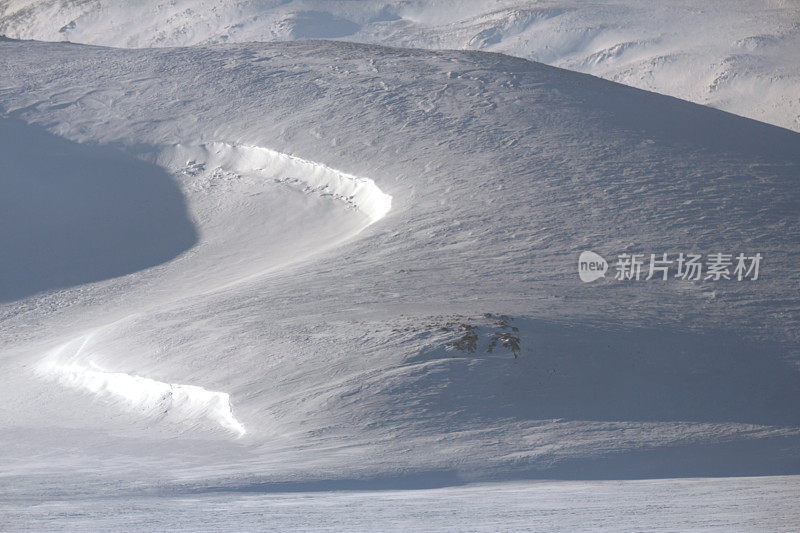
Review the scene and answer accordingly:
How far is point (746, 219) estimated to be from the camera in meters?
14.2

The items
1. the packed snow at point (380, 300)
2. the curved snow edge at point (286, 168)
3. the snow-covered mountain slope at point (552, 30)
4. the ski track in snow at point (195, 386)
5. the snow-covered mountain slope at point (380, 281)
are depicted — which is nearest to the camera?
the packed snow at point (380, 300)

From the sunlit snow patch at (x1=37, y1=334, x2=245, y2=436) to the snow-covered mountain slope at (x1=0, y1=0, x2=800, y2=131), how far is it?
37.8 meters

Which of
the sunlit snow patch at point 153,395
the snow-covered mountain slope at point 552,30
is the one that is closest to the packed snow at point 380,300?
the sunlit snow patch at point 153,395

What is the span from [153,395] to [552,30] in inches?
1872

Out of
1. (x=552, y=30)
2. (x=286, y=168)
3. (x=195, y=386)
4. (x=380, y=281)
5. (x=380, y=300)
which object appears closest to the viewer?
(x=195, y=386)

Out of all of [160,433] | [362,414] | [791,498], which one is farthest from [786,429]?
[160,433]

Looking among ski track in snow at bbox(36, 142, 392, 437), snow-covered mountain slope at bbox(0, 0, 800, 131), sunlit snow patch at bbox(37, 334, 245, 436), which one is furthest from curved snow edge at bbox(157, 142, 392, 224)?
snow-covered mountain slope at bbox(0, 0, 800, 131)

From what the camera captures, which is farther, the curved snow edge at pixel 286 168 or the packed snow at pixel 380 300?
the curved snow edge at pixel 286 168

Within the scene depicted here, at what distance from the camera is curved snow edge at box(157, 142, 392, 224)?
17.3 metres

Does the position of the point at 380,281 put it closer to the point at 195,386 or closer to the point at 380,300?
the point at 380,300

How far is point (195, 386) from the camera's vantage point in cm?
1015

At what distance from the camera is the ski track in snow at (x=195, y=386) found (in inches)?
388

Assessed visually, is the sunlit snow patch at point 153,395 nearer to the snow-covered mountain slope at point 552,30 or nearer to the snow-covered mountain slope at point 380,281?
the snow-covered mountain slope at point 380,281

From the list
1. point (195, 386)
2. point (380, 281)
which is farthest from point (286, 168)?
point (195, 386)
